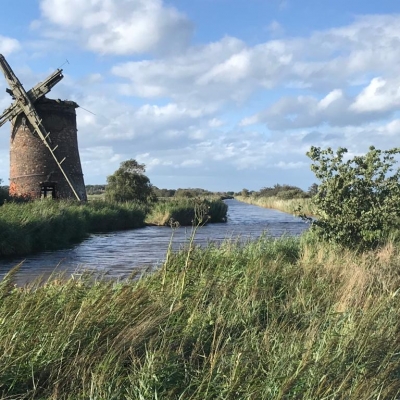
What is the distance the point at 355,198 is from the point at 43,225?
37.9 ft

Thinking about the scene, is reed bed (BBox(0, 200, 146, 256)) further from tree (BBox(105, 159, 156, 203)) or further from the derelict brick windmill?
tree (BBox(105, 159, 156, 203))

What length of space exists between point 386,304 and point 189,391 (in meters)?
3.24

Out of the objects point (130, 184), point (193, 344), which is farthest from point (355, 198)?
point (130, 184)

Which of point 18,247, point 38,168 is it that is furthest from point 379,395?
point 38,168

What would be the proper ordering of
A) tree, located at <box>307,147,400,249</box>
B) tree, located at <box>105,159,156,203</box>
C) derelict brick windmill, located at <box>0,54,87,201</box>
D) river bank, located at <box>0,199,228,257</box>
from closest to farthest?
tree, located at <box>307,147,400,249</box> < river bank, located at <box>0,199,228,257</box> < derelict brick windmill, located at <box>0,54,87,201</box> < tree, located at <box>105,159,156,203</box>

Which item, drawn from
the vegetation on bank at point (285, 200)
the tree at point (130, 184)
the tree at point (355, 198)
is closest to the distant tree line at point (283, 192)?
the vegetation on bank at point (285, 200)

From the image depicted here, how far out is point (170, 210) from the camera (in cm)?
3403

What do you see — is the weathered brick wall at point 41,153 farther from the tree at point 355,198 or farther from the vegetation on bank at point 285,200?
the tree at point 355,198

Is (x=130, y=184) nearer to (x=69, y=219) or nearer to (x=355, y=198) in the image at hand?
(x=69, y=219)

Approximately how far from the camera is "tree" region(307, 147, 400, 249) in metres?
11.8

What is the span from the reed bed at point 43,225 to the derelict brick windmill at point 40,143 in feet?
6.33

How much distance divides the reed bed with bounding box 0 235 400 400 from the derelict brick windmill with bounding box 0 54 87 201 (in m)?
22.0

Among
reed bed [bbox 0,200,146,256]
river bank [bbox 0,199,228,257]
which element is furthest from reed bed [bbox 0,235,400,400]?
reed bed [bbox 0,200,146,256]

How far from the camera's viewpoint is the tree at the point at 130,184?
129 feet
